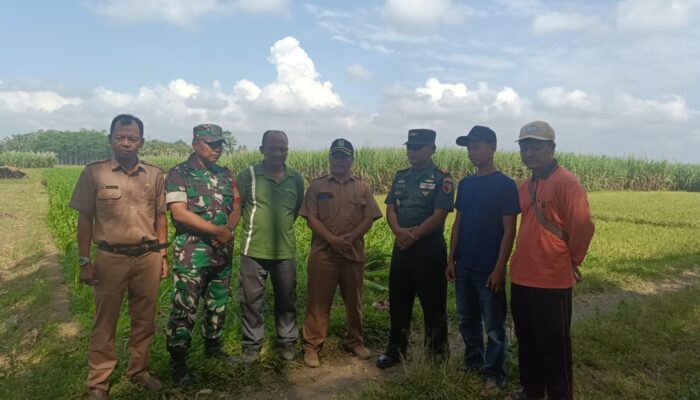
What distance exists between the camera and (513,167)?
78.8ft

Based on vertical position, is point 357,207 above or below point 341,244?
above

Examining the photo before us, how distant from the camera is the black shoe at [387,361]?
12.6 ft

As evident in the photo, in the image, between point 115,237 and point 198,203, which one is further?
point 198,203

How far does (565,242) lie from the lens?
9.52 feet

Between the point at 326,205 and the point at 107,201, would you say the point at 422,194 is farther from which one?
the point at 107,201

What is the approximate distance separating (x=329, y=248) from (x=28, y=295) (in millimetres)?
4436

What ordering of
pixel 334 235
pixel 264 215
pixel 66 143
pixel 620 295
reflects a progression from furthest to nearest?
1. pixel 66 143
2. pixel 620 295
3. pixel 334 235
4. pixel 264 215

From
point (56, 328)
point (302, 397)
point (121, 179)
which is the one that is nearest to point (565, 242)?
point (302, 397)

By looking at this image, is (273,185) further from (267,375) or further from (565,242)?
(565,242)

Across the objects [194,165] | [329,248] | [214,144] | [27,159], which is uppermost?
[214,144]

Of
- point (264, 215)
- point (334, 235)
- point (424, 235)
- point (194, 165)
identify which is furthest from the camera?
point (334, 235)

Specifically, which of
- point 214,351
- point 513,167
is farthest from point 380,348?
point 513,167

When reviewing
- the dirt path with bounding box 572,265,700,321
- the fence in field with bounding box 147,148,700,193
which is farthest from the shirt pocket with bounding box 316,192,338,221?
the fence in field with bounding box 147,148,700,193

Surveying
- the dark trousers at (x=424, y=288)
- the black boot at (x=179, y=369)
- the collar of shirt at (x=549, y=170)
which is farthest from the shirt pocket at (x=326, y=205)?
the collar of shirt at (x=549, y=170)
